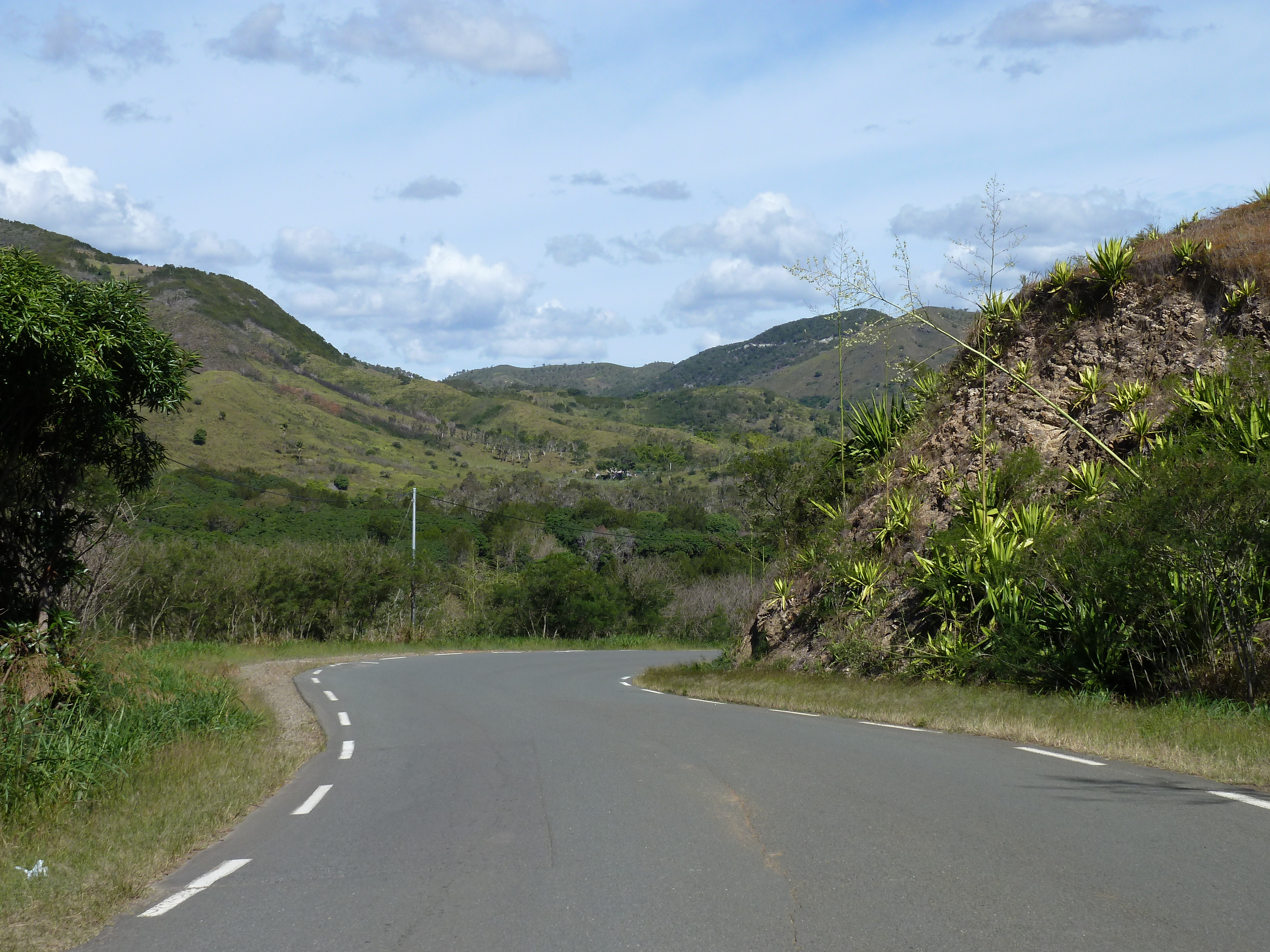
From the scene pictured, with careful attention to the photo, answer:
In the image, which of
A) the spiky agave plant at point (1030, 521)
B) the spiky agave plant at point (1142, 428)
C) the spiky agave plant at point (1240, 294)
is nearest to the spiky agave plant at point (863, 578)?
the spiky agave plant at point (1030, 521)

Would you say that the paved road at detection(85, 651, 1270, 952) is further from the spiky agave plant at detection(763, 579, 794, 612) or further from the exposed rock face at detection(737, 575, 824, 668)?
the spiky agave plant at detection(763, 579, 794, 612)

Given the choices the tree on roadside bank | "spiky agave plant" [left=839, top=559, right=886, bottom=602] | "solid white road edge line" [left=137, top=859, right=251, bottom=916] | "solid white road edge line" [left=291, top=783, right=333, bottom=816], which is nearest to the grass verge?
"solid white road edge line" [left=137, top=859, right=251, bottom=916]

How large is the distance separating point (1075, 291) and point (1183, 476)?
11002 millimetres

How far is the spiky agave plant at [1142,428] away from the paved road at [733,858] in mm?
8470

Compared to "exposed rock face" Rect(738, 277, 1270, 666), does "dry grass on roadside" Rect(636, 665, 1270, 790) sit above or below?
below

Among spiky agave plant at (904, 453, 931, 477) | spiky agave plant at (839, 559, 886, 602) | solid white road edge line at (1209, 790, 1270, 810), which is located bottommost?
solid white road edge line at (1209, 790, 1270, 810)

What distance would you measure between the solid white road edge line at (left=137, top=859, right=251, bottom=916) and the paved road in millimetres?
35

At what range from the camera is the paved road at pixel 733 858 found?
5059 mm

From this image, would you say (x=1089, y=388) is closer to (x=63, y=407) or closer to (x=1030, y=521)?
(x=1030, y=521)

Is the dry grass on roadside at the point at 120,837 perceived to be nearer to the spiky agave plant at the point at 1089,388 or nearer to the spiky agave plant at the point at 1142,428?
the spiky agave plant at the point at 1142,428

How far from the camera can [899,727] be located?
517 inches

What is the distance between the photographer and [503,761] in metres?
11.0

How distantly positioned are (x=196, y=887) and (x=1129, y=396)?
55.2 feet

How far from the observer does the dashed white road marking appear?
491 inches
